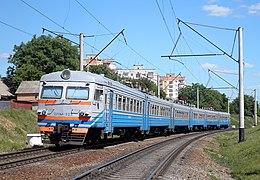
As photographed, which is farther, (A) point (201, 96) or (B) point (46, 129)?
(A) point (201, 96)

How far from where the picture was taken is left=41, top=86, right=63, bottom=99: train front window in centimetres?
1753

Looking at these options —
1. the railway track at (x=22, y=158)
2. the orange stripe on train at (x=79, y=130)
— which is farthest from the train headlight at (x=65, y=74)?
the railway track at (x=22, y=158)

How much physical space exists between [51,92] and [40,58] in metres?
55.1

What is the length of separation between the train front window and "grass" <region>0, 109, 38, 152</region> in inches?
250

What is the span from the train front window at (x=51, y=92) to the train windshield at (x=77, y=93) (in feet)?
1.28

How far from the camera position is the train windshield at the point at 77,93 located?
17359mm

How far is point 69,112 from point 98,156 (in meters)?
2.45

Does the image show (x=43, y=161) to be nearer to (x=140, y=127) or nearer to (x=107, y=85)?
(x=107, y=85)

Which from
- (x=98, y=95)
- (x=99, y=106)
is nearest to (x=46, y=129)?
(x=99, y=106)

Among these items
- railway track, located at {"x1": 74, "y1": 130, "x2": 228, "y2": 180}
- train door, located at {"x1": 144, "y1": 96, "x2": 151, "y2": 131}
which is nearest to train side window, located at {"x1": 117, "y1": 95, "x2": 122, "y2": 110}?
railway track, located at {"x1": 74, "y1": 130, "x2": 228, "y2": 180}

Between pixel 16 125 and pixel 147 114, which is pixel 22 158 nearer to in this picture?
pixel 147 114

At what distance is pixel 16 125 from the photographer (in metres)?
30.3

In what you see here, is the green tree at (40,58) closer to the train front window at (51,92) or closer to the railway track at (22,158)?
the train front window at (51,92)

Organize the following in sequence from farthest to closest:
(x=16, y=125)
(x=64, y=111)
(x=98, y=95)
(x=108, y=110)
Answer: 1. (x=16, y=125)
2. (x=108, y=110)
3. (x=98, y=95)
4. (x=64, y=111)
